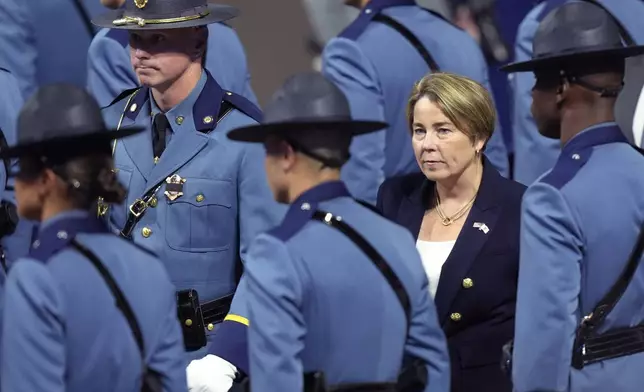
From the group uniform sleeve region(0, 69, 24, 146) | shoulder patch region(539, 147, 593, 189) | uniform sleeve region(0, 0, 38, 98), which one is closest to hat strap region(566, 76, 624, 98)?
shoulder patch region(539, 147, 593, 189)

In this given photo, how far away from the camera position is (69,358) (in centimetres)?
331

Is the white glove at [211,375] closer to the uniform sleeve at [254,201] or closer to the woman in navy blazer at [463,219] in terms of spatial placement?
the uniform sleeve at [254,201]

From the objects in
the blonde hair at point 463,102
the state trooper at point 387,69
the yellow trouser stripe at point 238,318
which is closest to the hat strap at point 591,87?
the blonde hair at point 463,102

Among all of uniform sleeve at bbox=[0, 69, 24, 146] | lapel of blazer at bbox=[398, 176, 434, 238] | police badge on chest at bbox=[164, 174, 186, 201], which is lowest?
lapel of blazer at bbox=[398, 176, 434, 238]

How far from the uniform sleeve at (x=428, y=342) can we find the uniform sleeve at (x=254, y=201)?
803 millimetres

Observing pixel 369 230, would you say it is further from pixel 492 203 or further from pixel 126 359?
pixel 492 203

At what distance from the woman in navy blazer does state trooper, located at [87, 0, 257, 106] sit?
1.01 m

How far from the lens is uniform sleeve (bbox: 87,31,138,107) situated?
5441mm

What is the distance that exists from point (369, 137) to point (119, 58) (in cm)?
95

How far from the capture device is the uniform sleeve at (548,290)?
3795mm

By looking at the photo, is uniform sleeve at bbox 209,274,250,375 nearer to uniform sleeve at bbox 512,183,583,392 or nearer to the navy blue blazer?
the navy blue blazer

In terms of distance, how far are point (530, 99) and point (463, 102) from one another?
913 millimetres

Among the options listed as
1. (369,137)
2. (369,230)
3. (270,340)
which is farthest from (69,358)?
(369,137)

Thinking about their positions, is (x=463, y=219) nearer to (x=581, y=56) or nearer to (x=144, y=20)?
(x=581, y=56)
